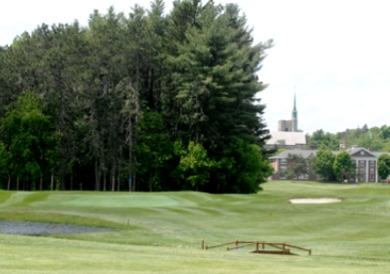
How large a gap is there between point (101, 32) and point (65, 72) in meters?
8.11

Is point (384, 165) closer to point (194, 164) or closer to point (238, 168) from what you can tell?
point (238, 168)

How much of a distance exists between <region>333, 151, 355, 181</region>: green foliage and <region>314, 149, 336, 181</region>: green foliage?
5.17ft

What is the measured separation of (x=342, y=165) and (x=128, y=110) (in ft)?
324

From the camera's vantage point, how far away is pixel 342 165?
156 meters

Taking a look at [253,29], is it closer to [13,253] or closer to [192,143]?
[192,143]

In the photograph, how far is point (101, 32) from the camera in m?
70.9

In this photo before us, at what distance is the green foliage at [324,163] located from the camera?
157 meters

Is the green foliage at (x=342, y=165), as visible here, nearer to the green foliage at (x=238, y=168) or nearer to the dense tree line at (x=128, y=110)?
the dense tree line at (x=128, y=110)

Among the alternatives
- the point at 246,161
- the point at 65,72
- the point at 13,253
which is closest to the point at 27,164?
the point at 65,72

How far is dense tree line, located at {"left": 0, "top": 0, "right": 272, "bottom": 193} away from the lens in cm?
6469

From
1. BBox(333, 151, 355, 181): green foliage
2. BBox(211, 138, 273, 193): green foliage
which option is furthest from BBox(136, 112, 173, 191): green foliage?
BBox(333, 151, 355, 181): green foliage

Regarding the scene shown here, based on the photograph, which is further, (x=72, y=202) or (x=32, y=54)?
(x=32, y=54)

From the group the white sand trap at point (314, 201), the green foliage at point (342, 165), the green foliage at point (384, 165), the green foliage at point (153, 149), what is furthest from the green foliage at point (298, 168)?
the white sand trap at point (314, 201)

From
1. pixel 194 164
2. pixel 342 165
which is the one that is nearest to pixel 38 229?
pixel 194 164
